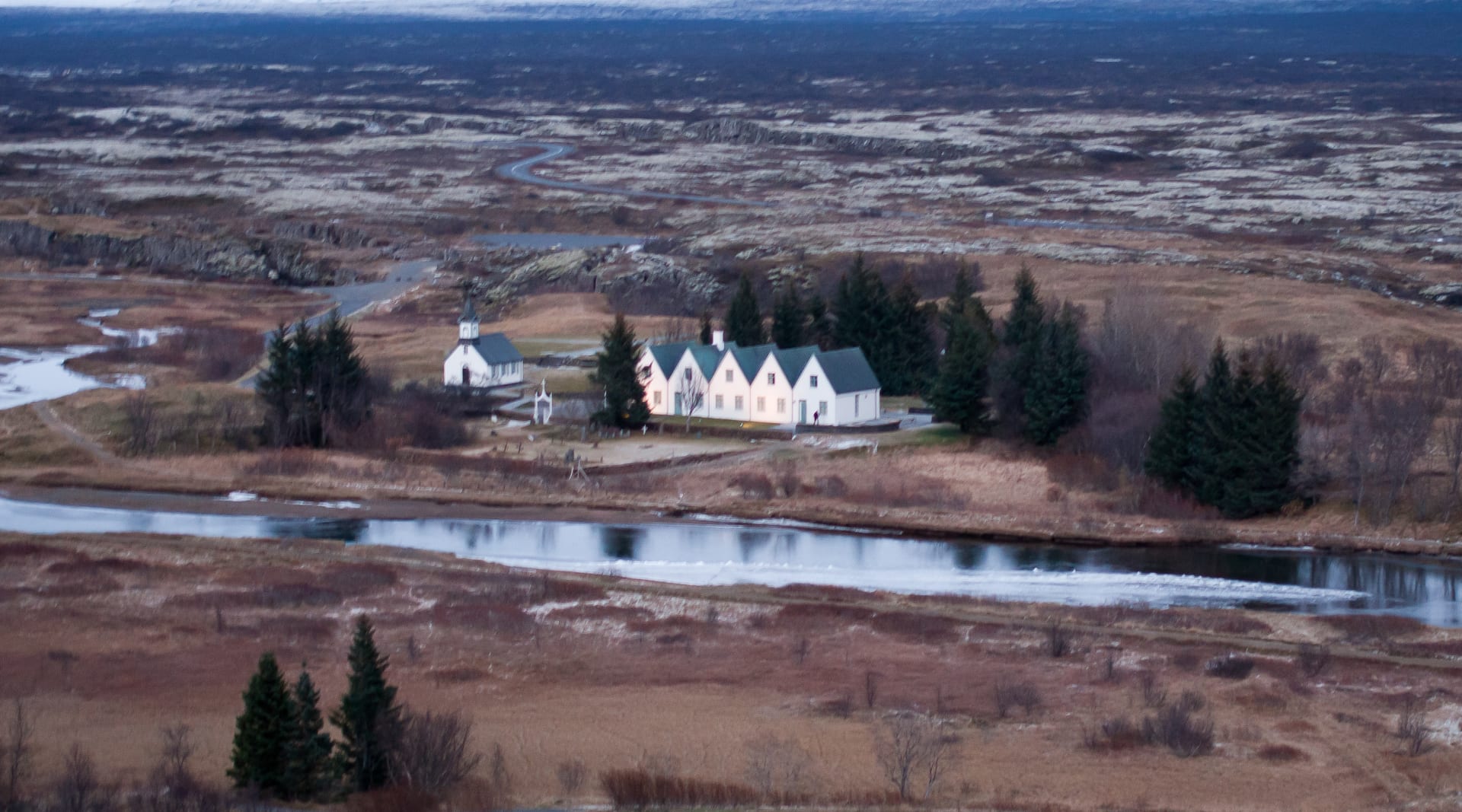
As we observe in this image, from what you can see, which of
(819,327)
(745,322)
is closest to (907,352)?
(819,327)

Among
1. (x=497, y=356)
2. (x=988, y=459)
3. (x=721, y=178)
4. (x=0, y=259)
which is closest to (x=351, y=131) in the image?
(x=721, y=178)

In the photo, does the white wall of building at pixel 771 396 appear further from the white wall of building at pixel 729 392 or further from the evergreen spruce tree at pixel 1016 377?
the evergreen spruce tree at pixel 1016 377

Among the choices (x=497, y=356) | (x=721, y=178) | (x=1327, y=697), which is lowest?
(x=1327, y=697)

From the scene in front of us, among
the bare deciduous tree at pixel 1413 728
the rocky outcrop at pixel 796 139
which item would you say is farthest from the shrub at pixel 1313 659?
the rocky outcrop at pixel 796 139

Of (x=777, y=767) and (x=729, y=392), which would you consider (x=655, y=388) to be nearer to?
(x=729, y=392)

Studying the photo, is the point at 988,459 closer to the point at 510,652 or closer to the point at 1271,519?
the point at 1271,519

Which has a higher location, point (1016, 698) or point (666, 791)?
point (1016, 698)
